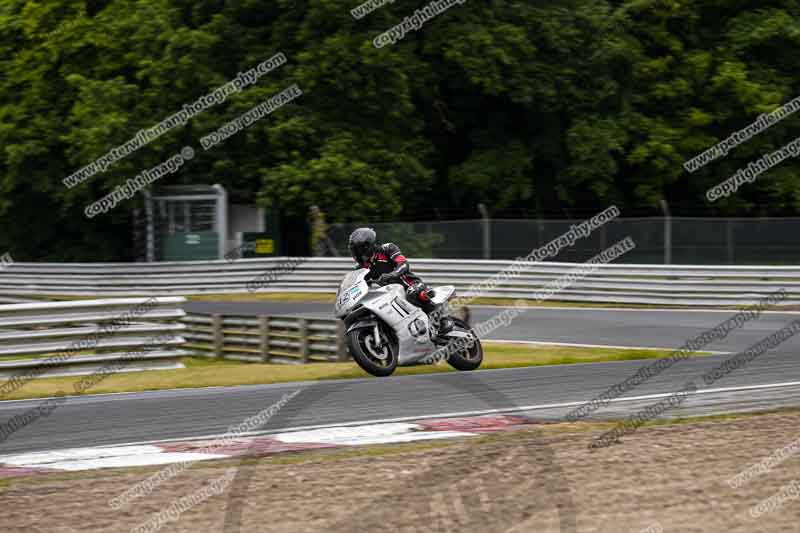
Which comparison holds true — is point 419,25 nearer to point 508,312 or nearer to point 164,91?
point 164,91

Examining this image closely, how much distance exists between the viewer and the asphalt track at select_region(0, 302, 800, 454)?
9.96m

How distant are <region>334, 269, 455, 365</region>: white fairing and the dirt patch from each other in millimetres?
4750

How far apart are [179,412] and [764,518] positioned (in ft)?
18.9

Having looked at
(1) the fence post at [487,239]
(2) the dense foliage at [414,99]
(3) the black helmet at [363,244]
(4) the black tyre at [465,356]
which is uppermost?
Result: (2) the dense foliage at [414,99]

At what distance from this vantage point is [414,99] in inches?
1345

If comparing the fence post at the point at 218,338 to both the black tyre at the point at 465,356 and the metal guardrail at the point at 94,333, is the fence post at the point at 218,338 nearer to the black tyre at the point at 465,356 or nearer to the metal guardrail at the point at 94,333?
the metal guardrail at the point at 94,333

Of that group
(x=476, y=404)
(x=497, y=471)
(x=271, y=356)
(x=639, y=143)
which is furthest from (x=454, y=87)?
(x=497, y=471)

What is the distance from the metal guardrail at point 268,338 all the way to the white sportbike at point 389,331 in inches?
98.7

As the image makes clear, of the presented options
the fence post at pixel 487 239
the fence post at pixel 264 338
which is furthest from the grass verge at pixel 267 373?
the fence post at pixel 487 239

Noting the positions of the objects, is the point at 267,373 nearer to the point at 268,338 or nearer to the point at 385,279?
the point at 385,279

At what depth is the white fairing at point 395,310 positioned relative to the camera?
1349 centimetres

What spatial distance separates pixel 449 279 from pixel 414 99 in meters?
8.01

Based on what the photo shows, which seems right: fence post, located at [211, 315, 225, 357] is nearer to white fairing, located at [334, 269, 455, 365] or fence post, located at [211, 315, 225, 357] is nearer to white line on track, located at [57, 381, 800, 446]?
white fairing, located at [334, 269, 455, 365]

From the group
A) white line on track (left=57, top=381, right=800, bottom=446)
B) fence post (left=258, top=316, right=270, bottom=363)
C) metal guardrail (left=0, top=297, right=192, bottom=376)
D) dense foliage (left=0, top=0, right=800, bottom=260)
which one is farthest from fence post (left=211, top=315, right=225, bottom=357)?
dense foliage (left=0, top=0, right=800, bottom=260)
